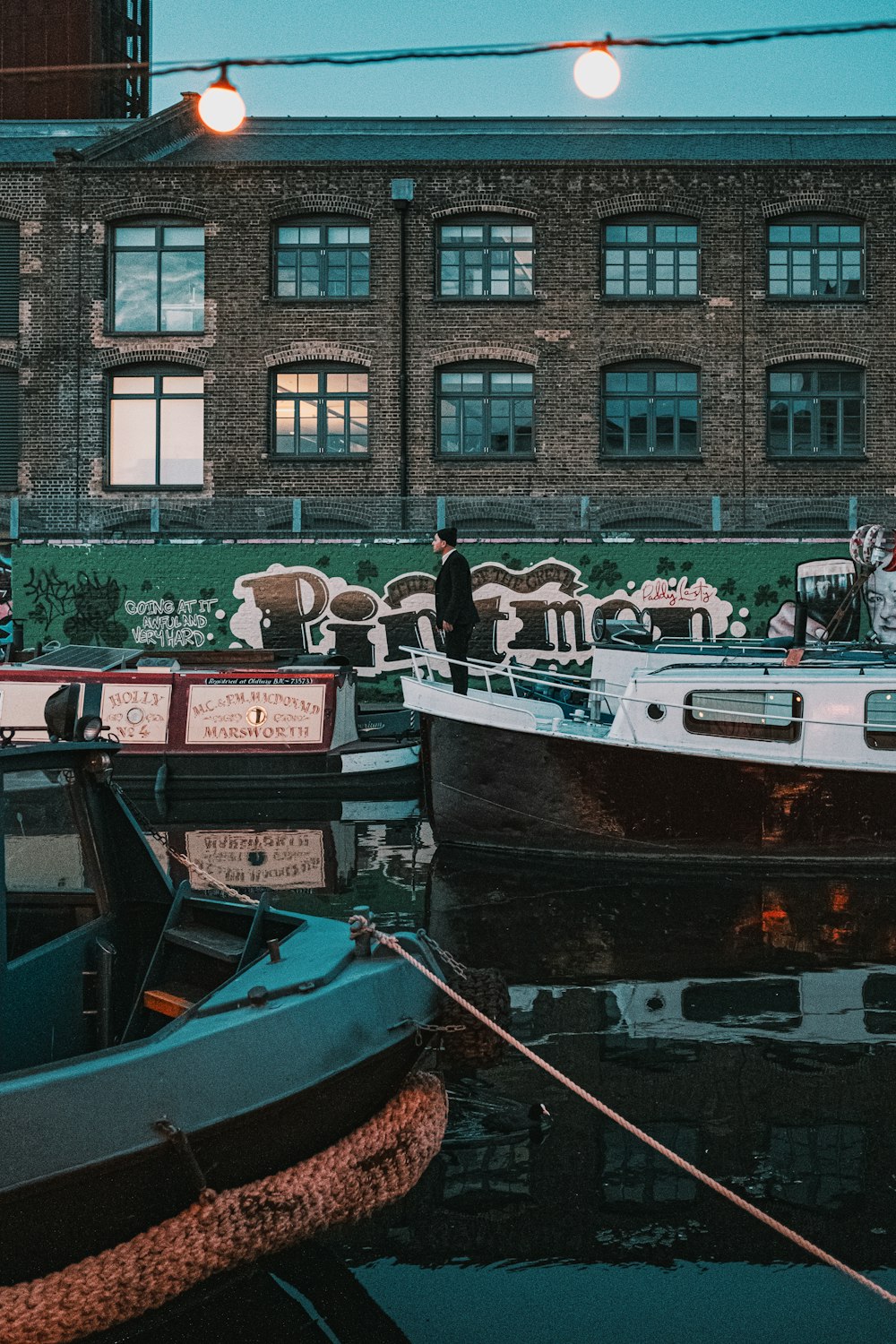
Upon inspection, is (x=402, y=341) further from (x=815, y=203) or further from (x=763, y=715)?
(x=763, y=715)

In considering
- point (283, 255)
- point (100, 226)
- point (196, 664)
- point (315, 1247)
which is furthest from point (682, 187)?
point (315, 1247)

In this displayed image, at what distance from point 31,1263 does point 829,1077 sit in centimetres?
358

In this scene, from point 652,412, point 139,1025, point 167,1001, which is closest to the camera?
point 167,1001

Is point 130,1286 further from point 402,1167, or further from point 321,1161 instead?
point 402,1167

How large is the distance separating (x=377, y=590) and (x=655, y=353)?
1070cm

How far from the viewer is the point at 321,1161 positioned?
4.21 meters

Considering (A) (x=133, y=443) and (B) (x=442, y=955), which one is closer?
(B) (x=442, y=955)

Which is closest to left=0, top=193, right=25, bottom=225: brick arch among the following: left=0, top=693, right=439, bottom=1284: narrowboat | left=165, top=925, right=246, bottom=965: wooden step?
left=0, top=693, right=439, bottom=1284: narrowboat

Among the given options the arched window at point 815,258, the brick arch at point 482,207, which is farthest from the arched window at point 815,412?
the brick arch at point 482,207

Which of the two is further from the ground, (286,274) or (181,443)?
(286,274)

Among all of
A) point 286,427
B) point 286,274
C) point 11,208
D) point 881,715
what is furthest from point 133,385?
point 881,715

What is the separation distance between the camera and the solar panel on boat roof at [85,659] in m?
14.0

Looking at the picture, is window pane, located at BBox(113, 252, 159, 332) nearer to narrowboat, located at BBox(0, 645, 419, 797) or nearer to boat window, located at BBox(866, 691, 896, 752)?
narrowboat, located at BBox(0, 645, 419, 797)

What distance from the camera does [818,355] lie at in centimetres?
2673
